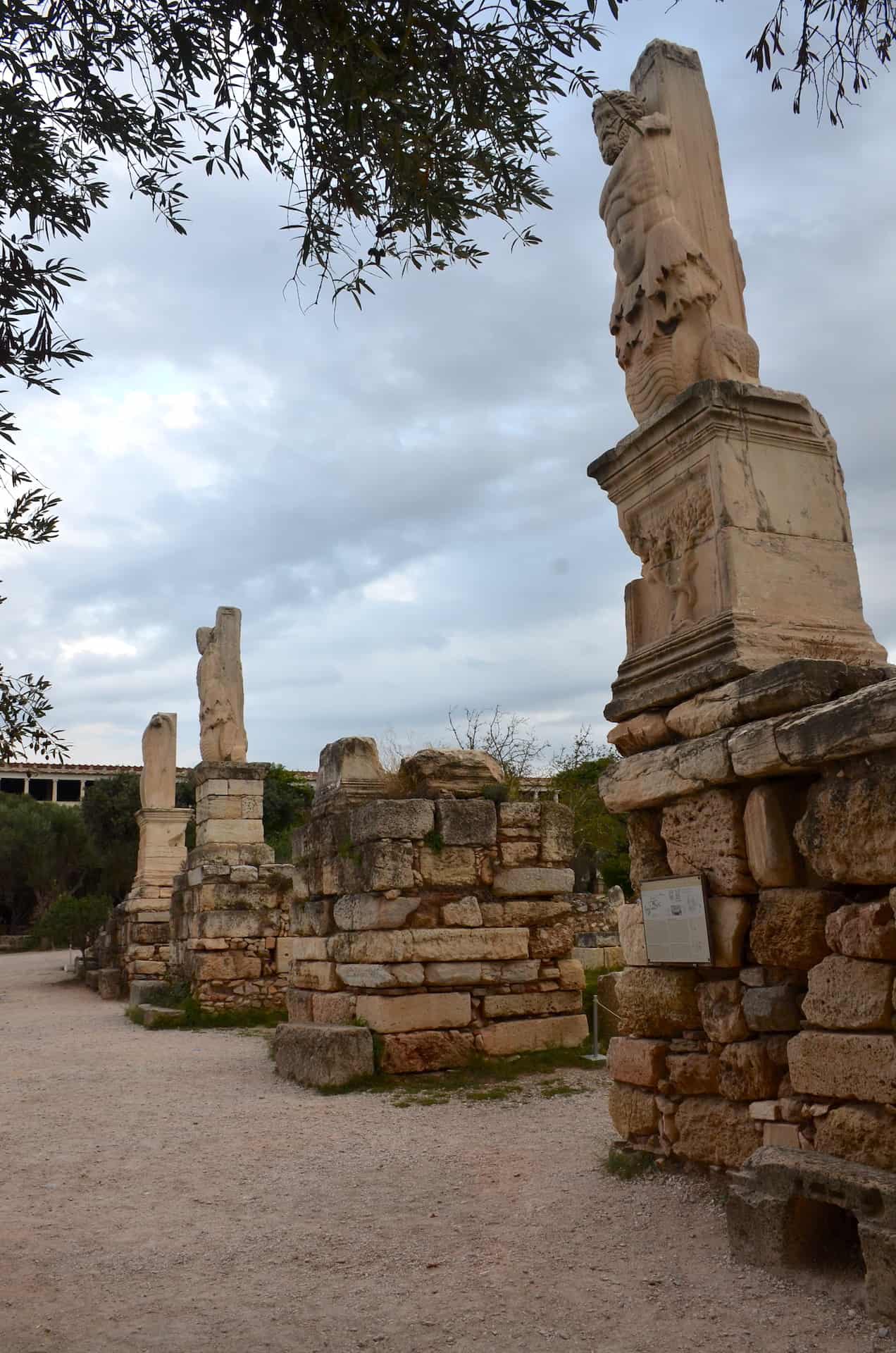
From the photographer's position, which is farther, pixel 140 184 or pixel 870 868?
pixel 140 184

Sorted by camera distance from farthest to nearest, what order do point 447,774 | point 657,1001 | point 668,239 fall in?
1. point 447,774
2. point 668,239
3. point 657,1001

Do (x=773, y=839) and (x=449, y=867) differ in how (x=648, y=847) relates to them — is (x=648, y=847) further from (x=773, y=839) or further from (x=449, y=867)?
(x=449, y=867)

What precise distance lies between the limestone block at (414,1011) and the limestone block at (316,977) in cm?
47

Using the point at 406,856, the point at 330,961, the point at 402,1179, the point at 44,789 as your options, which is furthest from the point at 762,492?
the point at 44,789

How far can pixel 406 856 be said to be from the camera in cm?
811

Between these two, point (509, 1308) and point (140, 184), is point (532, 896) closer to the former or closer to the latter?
point (509, 1308)

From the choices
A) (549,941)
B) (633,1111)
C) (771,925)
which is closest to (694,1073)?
(633,1111)

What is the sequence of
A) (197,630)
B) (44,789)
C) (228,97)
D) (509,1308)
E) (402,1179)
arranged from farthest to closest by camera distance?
(44,789) → (197,630) → (402,1179) → (228,97) → (509,1308)

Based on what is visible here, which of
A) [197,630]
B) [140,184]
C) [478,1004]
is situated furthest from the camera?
[197,630]

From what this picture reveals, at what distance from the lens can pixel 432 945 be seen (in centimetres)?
799

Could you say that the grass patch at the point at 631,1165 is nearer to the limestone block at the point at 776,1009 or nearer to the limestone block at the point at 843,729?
the limestone block at the point at 776,1009

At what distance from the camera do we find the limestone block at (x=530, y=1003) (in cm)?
808

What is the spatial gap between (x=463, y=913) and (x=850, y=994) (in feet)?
15.6

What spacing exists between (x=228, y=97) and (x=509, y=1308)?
179 inches
